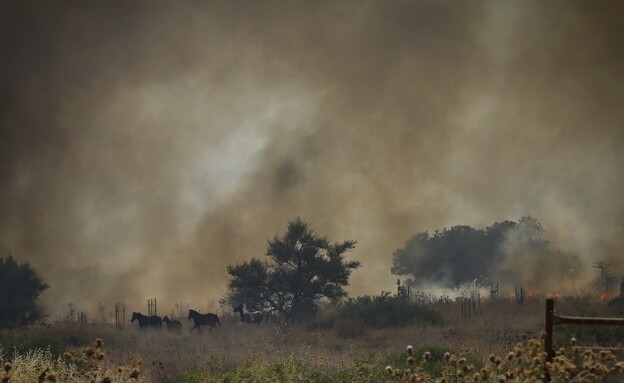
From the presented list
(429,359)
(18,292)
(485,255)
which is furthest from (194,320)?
(485,255)

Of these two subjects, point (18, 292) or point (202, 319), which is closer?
point (202, 319)

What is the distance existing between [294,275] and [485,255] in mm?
34340

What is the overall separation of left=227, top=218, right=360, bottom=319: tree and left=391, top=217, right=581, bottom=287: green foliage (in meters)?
29.1

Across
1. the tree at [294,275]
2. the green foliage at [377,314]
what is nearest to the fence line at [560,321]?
the green foliage at [377,314]

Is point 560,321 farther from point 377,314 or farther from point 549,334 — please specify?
point 377,314

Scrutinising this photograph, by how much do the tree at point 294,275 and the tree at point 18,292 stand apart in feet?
44.9

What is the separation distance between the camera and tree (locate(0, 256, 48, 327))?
43.7 m

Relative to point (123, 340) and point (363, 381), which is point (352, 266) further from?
point (363, 381)

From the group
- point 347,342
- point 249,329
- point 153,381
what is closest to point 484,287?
point 249,329

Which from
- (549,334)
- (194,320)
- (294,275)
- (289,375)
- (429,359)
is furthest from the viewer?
(294,275)

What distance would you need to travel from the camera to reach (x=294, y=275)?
45031mm

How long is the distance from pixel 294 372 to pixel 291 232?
97.6 feet

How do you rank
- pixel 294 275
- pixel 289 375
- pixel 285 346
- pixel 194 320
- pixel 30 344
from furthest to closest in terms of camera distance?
pixel 294 275, pixel 194 320, pixel 285 346, pixel 30 344, pixel 289 375

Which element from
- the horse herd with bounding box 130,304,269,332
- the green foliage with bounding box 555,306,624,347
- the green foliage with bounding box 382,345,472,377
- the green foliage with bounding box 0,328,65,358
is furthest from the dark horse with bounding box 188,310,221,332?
the green foliage with bounding box 555,306,624,347
